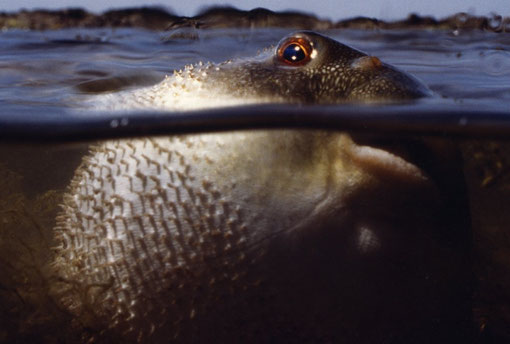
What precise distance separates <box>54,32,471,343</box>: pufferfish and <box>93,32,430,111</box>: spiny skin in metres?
0.02

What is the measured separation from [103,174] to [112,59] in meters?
3.44

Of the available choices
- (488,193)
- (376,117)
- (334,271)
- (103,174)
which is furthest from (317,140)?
(488,193)

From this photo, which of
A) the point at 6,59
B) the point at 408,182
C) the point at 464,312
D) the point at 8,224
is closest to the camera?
the point at 408,182

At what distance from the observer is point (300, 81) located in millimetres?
2471

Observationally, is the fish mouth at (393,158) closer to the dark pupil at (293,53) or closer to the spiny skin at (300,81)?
the spiny skin at (300,81)

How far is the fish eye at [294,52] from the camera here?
8.14 ft

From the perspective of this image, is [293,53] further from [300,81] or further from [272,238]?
[272,238]

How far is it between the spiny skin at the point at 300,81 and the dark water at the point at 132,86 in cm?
29

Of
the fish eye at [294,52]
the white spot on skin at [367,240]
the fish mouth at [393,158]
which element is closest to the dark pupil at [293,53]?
the fish eye at [294,52]

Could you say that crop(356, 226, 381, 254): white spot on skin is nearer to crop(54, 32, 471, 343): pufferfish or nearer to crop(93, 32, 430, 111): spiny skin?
crop(54, 32, 471, 343): pufferfish

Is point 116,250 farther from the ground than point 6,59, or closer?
closer

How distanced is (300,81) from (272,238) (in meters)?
0.81

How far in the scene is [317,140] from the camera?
7.70 ft

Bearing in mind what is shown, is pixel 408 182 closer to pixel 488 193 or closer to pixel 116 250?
pixel 116 250
